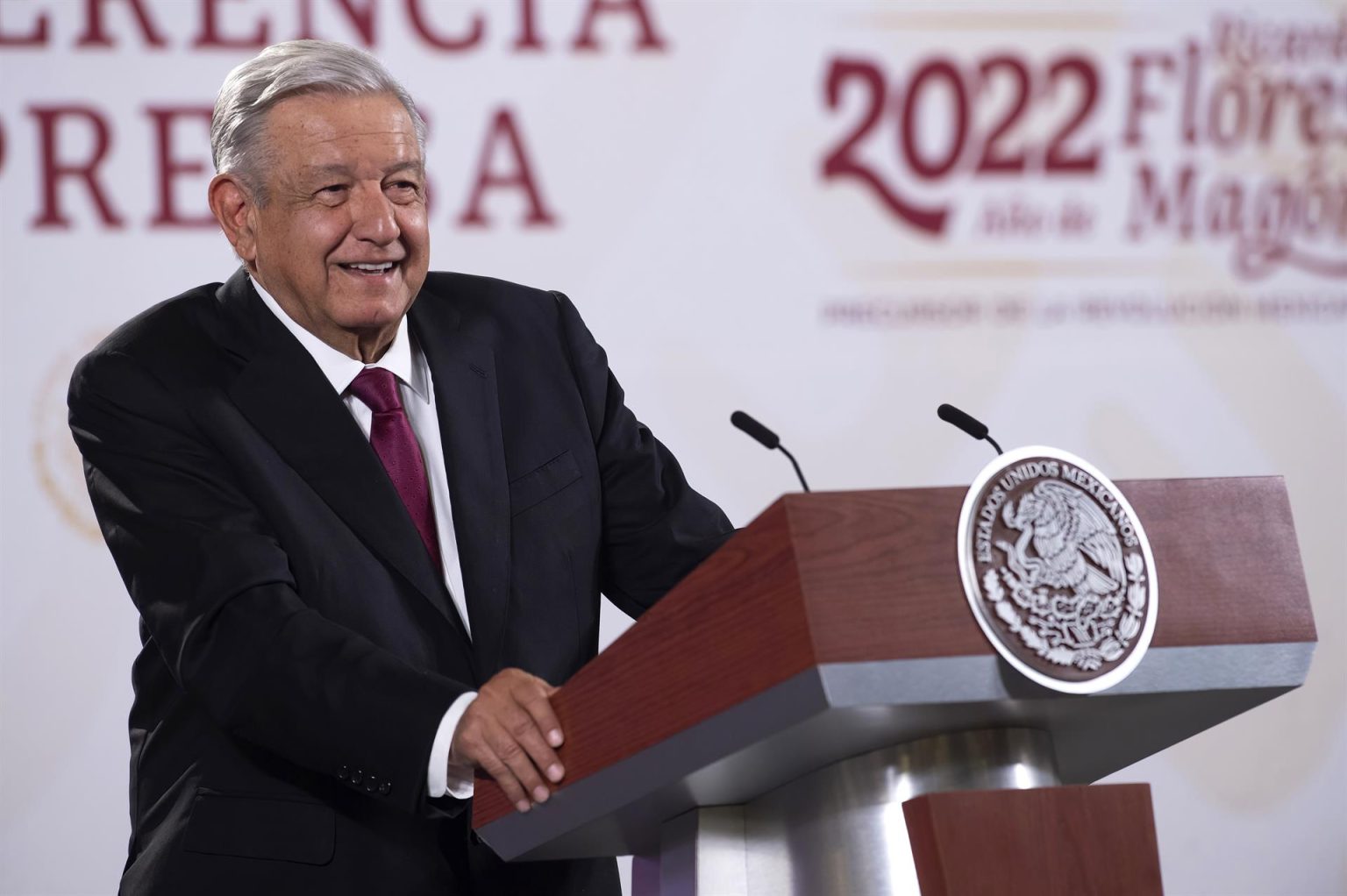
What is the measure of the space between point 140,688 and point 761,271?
1723mm

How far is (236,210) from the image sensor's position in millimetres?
1953

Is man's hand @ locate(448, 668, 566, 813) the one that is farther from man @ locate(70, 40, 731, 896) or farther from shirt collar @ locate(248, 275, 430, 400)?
shirt collar @ locate(248, 275, 430, 400)

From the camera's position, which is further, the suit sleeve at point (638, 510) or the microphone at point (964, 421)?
the suit sleeve at point (638, 510)

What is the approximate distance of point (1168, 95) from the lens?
337cm

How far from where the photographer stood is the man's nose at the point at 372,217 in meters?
1.86

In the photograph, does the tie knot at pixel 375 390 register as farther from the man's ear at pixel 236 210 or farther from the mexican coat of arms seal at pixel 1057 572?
the mexican coat of arms seal at pixel 1057 572

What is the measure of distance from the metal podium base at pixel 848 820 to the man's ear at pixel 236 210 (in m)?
0.94

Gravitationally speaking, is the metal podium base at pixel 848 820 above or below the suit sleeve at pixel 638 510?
below

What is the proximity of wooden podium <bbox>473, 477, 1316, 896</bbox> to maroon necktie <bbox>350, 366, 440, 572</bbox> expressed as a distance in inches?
17.6

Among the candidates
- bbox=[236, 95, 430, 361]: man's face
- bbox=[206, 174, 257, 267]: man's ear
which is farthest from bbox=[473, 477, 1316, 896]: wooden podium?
bbox=[206, 174, 257, 267]: man's ear

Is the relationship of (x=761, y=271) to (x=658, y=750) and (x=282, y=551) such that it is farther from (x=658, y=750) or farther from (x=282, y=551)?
(x=658, y=750)

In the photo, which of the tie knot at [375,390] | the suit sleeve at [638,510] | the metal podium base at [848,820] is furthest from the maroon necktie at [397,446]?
the metal podium base at [848,820]

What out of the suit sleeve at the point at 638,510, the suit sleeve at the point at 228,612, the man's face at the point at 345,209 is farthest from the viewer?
the suit sleeve at the point at 638,510

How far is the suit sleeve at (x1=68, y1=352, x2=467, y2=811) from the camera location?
1.51m
